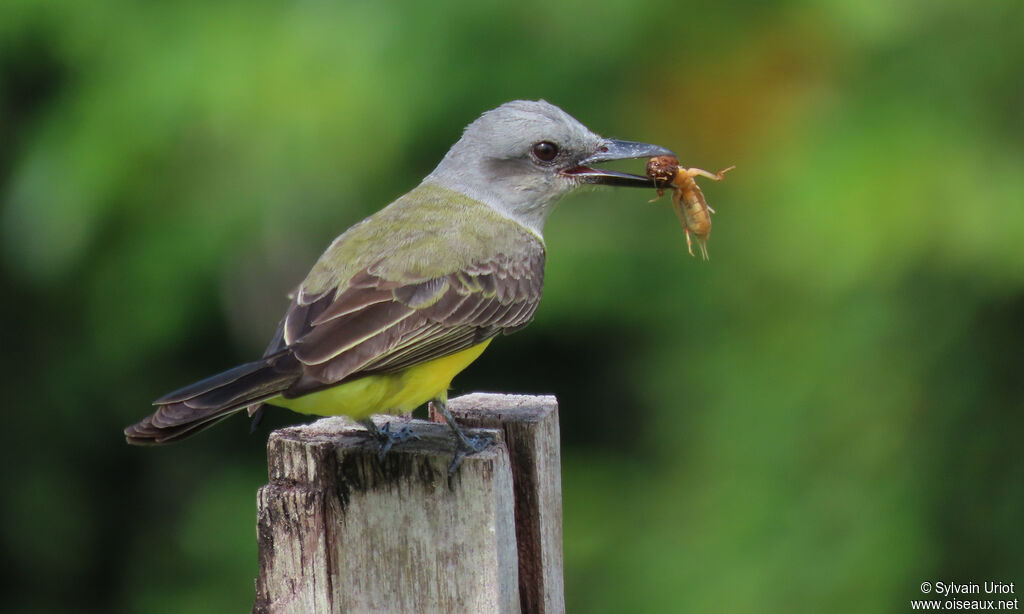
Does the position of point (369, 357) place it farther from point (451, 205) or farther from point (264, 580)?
point (451, 205)

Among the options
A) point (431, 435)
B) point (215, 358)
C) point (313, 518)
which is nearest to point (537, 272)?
point (431, 435)

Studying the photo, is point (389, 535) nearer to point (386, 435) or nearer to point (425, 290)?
point (386, 435)

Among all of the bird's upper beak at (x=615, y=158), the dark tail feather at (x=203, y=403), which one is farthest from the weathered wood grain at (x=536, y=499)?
the bird's upper beak at (x=615, y=158)

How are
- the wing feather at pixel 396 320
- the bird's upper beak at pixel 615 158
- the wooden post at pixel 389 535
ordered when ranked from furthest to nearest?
the bird's upper beak at pixel 615 158, the wing feather at pixel 396 320, the wooden post at pixel 389 535

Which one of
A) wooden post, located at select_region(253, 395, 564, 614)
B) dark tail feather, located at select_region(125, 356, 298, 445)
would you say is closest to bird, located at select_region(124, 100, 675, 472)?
dark tail feather, located at select_region(125, 356, 298, 445)

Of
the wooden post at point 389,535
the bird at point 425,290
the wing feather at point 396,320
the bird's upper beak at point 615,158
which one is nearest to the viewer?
the wooden post at point 389,535

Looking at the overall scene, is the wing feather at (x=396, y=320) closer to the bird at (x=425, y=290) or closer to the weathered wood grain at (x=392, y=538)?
the bird at (x=425, y=290)

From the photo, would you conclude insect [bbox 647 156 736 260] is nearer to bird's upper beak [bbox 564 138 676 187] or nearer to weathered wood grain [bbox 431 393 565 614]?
bird's upper beak [bbox 564 138 676 187]

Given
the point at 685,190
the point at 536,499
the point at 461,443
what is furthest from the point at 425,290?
the point at 685,190
